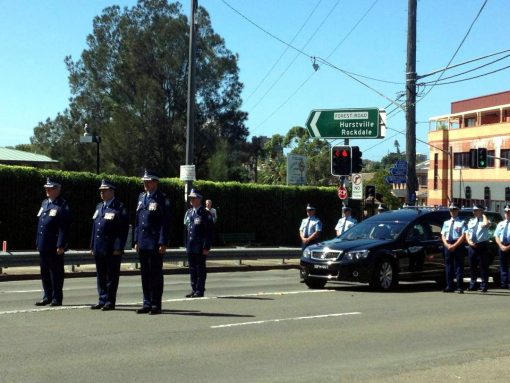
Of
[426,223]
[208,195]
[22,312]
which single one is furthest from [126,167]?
[22,312]

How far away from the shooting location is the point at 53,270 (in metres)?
11.7

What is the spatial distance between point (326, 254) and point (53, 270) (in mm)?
5830

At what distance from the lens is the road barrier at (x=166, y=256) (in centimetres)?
1759

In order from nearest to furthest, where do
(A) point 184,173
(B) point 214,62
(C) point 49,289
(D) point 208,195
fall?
(C) point 49,289
(A) point 184,173
(D) point 208,195
(B) point 214,62

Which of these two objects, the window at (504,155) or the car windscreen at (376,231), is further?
the window at (504,155)

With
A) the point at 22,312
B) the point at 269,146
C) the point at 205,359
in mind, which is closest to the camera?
the point at 205,359

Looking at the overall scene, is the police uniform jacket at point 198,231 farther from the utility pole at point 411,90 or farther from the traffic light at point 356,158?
the utility pole at point 411,90

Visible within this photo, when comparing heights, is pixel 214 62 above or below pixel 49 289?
above

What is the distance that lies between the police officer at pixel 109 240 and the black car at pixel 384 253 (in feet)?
17.0

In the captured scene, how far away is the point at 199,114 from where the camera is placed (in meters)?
63.7

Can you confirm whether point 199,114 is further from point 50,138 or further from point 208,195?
point 208,195

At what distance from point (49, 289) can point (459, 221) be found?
8.41 meters

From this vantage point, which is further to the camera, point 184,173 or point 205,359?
point 184,173

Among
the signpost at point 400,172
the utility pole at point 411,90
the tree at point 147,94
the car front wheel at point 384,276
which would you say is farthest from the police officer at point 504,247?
the tree at point 147,94
